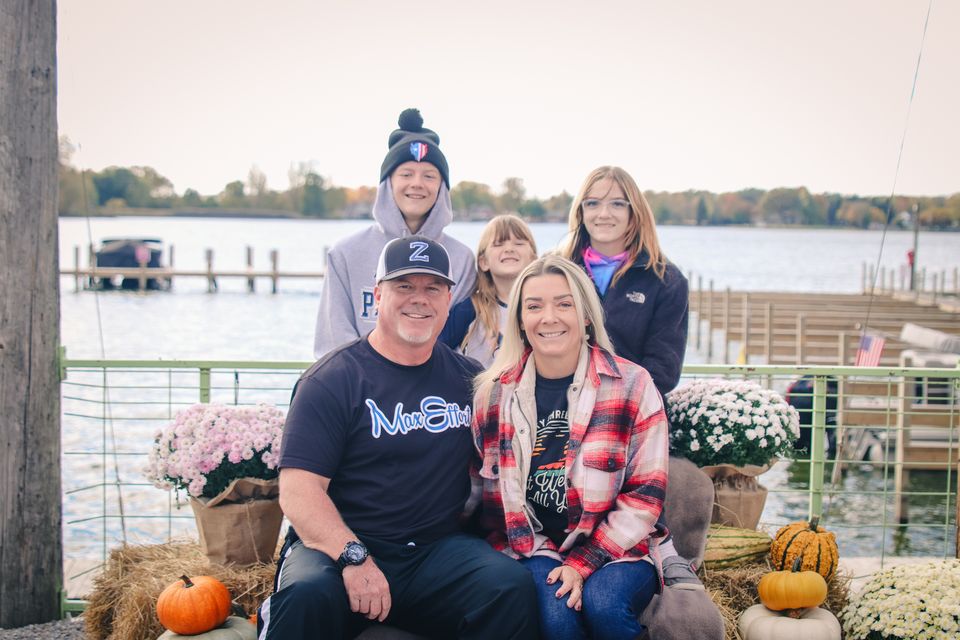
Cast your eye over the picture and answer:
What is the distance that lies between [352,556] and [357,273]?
1.74 m

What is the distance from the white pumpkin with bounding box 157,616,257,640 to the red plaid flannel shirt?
1086 millimetres

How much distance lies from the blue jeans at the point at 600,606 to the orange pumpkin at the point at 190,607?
1.30 metres

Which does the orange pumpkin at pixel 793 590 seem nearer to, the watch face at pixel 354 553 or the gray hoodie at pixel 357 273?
the watch face at pixel 354 553

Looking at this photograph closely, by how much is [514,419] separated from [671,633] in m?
0.96

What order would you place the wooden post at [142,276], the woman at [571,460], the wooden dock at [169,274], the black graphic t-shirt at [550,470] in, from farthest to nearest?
the wooden post at [142,276] < the wooden dock at [169,274] < the black graphic t-shirt at [550,470] < the woman at [571,460]

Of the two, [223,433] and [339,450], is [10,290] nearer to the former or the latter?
[223,433]

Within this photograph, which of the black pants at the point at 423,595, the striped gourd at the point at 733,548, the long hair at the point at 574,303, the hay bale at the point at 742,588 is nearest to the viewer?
the black pants at the point at 423,595

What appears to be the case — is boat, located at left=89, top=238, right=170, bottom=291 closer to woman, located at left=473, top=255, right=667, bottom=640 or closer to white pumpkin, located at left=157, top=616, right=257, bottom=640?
white pumpkin, located at left=157, top=616, right=257, bottom=640

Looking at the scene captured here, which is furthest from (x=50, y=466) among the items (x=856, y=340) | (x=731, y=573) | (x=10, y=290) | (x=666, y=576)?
(x=856, y=340)

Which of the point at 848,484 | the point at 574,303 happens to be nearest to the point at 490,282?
the point at 574,303

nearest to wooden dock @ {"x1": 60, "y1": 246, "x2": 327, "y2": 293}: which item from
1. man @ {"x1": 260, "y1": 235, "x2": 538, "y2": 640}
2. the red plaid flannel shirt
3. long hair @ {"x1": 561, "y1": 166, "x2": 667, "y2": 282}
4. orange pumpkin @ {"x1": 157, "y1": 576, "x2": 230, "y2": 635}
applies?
long hair @ {"x1": 561, "y1": 166, "x2": 667, "y2": 282}

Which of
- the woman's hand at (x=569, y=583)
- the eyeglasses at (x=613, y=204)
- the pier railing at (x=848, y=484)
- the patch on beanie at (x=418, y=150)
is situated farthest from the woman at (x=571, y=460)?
the pier railing at (x=848, y=484)

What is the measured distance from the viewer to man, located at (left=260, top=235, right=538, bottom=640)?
9.45 feet

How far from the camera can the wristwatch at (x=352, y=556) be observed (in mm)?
2891
